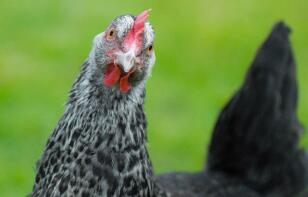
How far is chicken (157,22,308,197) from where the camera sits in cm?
463

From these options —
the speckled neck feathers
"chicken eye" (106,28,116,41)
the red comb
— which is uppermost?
"chicken eye" (106,28,116,41)

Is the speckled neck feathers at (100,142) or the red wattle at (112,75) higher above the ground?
the red wattle at (112,75)

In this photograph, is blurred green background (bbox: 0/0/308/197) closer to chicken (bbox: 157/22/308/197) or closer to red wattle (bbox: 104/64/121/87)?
chicken (bbox: 157/22/308/197)

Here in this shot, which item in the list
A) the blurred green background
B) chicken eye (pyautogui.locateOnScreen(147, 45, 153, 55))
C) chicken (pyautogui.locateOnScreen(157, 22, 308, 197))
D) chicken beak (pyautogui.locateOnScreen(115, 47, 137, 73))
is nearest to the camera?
chicken beak (pyautogui.locateOnScreen(115, 47, 137, 73))

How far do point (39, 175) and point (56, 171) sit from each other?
5.7 inches

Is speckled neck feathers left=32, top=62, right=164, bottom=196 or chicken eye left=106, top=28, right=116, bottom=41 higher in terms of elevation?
chicken eye left=106, top=28, right=116, bottom=41

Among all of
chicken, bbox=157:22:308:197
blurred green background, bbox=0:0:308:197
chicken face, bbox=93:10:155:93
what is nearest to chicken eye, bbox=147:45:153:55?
chicken face, bbox=93:10:155:93

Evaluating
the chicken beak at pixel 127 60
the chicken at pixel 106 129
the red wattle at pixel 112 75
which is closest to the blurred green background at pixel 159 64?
the chicken at pixel 106 129

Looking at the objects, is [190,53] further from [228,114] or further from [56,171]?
[56,171]

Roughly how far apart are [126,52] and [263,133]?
149 cm

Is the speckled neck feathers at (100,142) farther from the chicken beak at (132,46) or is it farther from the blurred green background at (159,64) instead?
the blurred green background at (159,64)

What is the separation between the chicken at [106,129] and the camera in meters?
3.48

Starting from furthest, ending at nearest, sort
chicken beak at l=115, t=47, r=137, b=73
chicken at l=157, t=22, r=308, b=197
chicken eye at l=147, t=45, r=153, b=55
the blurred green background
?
the blurred green background, chicken at l=157, t=22, r=308, b=197, chicken eye at l=147, t=45, r=153, b=55, chicken beak at l=115, t=47, r=137, b=73

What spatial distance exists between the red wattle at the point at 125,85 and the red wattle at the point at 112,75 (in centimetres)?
2
